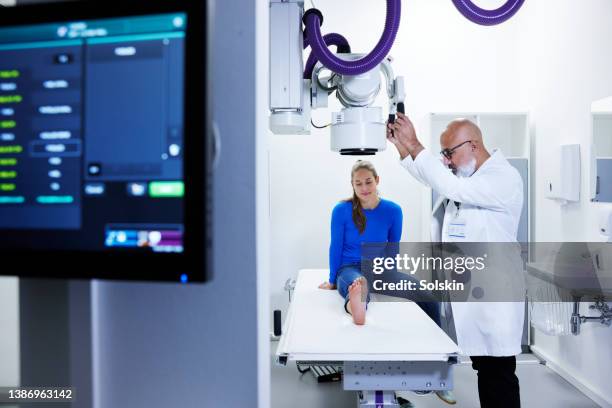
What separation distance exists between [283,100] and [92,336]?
0.98 metres

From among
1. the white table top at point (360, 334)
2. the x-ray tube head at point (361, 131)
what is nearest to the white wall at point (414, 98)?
the white table top at point (360, 334)

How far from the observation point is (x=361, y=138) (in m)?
1.57

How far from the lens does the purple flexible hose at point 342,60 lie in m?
1.51

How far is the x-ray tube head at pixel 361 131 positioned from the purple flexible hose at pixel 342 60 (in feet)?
0.44

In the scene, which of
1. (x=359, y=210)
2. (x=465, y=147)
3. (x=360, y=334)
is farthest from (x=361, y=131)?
(x=359, y=210)

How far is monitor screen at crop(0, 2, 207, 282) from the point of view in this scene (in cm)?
53

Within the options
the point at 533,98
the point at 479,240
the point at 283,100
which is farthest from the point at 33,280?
the point at 533,98

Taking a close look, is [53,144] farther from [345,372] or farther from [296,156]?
[296,156]

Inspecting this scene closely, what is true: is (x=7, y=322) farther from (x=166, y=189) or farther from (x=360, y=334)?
(x=166, y=189)

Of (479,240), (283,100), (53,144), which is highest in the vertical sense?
(283,100)

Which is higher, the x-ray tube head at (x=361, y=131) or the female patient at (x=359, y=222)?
the x-ray tube head at (x=361, y=131)

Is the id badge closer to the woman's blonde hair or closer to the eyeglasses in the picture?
the eyeglasses

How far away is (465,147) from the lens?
8.04 ft

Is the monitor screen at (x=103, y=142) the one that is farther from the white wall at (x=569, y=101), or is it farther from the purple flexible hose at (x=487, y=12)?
the white wall at (x=569, y=101)
